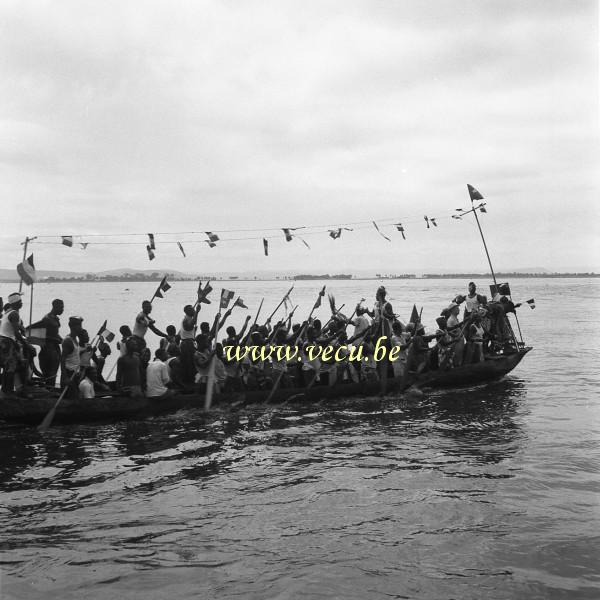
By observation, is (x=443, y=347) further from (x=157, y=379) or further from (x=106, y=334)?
(x=106, y=334)

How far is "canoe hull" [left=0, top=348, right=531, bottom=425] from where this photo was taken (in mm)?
11099

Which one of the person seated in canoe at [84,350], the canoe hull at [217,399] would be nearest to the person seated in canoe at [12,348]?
the canoe hull at [217,399]

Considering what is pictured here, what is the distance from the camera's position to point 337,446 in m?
11.1

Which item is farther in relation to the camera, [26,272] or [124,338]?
[26,272]

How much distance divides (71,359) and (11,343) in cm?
118

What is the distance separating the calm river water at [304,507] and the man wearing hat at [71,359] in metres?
1.01

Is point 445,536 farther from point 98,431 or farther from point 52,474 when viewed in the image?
point 98,431

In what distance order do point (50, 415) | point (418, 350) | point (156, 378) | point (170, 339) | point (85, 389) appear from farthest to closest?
point (418, 350) → point (170, 339) → point (156, 378) → point (85, 389) → point (50, 415)

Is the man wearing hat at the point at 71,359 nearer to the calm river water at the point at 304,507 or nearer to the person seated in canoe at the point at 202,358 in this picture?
the calm river water at the point at 304,507

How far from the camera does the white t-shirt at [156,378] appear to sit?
39.6 feet

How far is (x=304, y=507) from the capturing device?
27.0 ft

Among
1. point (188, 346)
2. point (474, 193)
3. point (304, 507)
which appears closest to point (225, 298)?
point (188, 346)

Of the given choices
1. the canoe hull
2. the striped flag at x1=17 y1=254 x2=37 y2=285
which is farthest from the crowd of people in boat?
the striped flag at x1=17 y1=254 x2=37 y2=285

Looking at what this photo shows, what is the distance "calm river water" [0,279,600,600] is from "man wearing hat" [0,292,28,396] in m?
1.16
